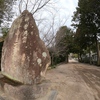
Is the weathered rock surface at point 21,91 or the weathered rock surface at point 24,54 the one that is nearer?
the weathered rock surface at point 21,91

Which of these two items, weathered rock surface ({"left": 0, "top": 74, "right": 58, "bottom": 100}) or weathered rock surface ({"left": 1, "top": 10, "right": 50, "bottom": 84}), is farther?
weathered rock surface ({"left": 1, "top": 10, "right": 50, "bottom": 84})

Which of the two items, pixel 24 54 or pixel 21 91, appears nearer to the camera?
pixel 21 91

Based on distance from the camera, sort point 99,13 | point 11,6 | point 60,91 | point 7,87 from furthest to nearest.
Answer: point 99,13 → point 11,6 → point 60,91 → point 7,87

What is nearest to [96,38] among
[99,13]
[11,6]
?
Result: [99,13]

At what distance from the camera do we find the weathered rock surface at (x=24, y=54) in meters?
6.44

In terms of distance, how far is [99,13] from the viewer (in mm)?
23047

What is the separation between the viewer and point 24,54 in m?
6.50

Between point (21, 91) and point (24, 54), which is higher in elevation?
point (24, 54)

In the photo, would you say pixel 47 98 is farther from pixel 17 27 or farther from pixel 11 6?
pixel 11 6

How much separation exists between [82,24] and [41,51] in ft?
70.7

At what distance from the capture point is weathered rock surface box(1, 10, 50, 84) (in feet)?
21.1

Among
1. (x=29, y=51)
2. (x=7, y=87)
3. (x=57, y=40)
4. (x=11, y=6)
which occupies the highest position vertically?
(x=11, y=6)

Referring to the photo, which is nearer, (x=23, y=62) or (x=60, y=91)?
(x=23, y=62)

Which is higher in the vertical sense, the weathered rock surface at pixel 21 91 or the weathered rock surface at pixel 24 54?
the weathered rock surface at pixel 24 54
